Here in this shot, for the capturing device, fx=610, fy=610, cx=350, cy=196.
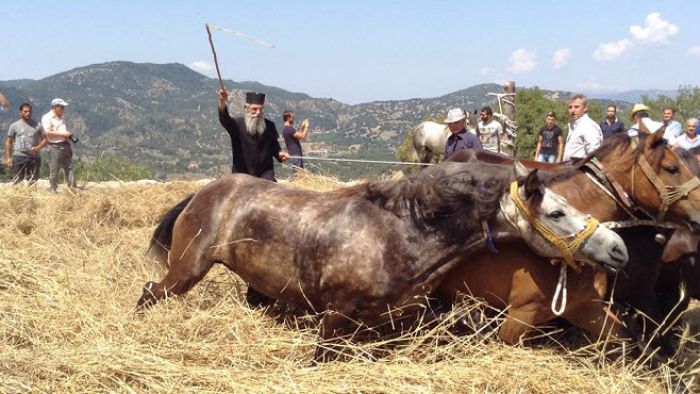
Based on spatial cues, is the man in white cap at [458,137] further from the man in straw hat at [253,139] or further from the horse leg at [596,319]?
the horse leg at [596,319]

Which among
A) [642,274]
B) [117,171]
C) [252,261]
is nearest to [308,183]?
[252,261]

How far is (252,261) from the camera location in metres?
4.22

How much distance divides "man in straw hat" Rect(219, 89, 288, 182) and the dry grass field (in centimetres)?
117

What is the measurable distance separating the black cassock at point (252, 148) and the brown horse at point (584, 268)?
106 inches

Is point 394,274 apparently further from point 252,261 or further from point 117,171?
point 117,171

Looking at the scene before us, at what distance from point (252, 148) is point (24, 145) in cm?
664

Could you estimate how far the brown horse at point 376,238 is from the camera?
357 cm

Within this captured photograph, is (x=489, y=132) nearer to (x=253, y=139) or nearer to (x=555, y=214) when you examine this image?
(x=253, y=139)

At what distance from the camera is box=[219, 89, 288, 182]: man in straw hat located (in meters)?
5.92

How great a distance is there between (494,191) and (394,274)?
30.3 inches

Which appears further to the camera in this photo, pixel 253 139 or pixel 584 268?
pixel 253 139

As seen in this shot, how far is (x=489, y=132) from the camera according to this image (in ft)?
34.4

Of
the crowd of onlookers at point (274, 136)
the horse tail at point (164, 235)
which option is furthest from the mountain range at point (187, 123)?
the horse tail at point (164, 235)

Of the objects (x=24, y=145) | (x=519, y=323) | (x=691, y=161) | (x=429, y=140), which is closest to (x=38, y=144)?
(x=24, y=145)
